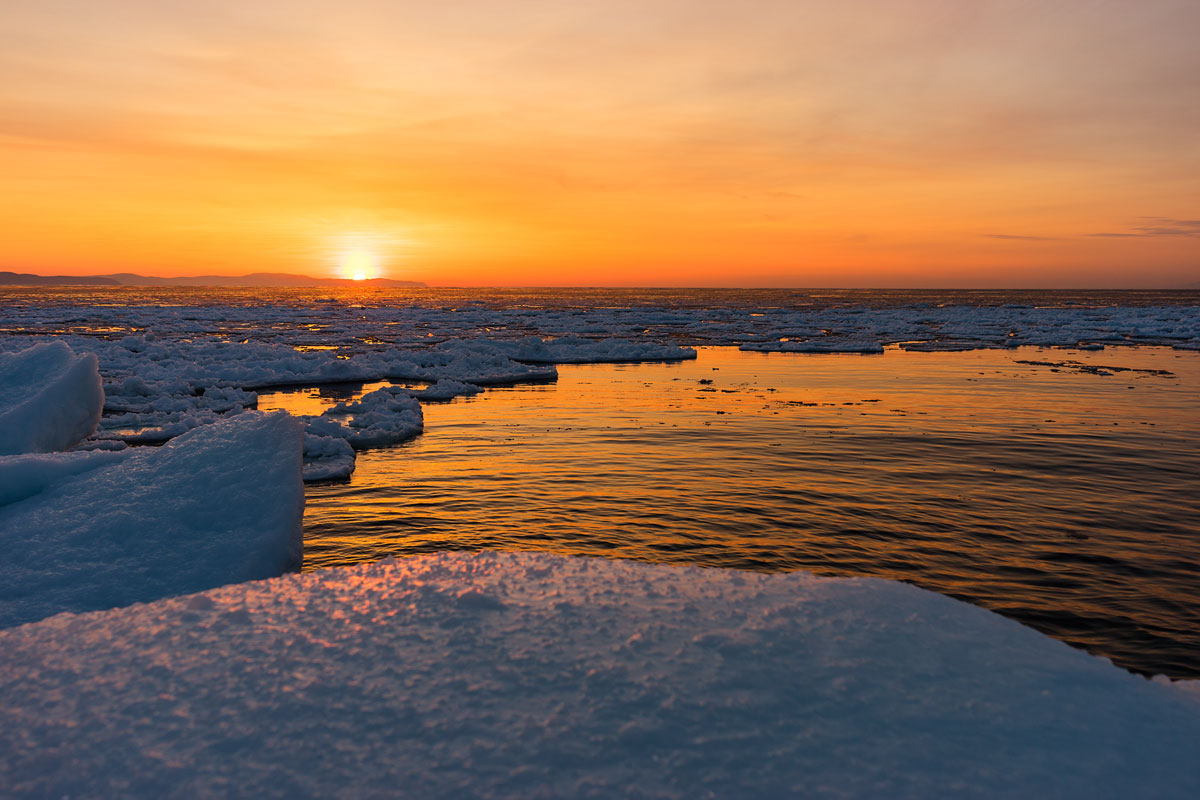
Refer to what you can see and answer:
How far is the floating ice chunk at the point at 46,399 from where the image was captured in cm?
792

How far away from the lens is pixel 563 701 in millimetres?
3016

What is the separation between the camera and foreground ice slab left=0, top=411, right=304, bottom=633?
4785 millimetres

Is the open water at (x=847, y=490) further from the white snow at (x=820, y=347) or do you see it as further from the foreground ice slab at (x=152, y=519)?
the white snow at (x=820, y=347)

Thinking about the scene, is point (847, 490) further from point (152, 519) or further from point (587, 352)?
point (587, 352)

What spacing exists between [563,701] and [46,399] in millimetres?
8311

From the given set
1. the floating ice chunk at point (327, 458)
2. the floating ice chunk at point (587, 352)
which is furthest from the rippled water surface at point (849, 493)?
the floating ice chunk at point (587, 352)

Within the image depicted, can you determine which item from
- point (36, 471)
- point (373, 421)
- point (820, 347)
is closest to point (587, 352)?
point (820, 347)

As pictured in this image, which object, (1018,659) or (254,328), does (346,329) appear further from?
(1018,659)

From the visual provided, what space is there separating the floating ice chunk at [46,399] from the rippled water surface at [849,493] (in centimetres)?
306

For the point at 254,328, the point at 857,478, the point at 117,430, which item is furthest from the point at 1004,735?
the point at 254,328

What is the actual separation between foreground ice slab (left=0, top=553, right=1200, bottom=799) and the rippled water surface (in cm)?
273

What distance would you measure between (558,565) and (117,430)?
11.9 meters

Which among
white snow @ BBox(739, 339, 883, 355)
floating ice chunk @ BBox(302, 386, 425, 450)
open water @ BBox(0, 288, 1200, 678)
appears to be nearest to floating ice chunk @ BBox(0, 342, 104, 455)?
open water @ BBox(0, 288, 1200, 678)

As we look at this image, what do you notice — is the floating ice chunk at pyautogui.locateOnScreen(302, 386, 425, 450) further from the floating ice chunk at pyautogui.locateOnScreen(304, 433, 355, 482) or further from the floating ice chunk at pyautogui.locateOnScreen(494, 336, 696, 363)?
the floating ice chunk at pyautogui.locateOnScreen(494, 336, 696, 363)
